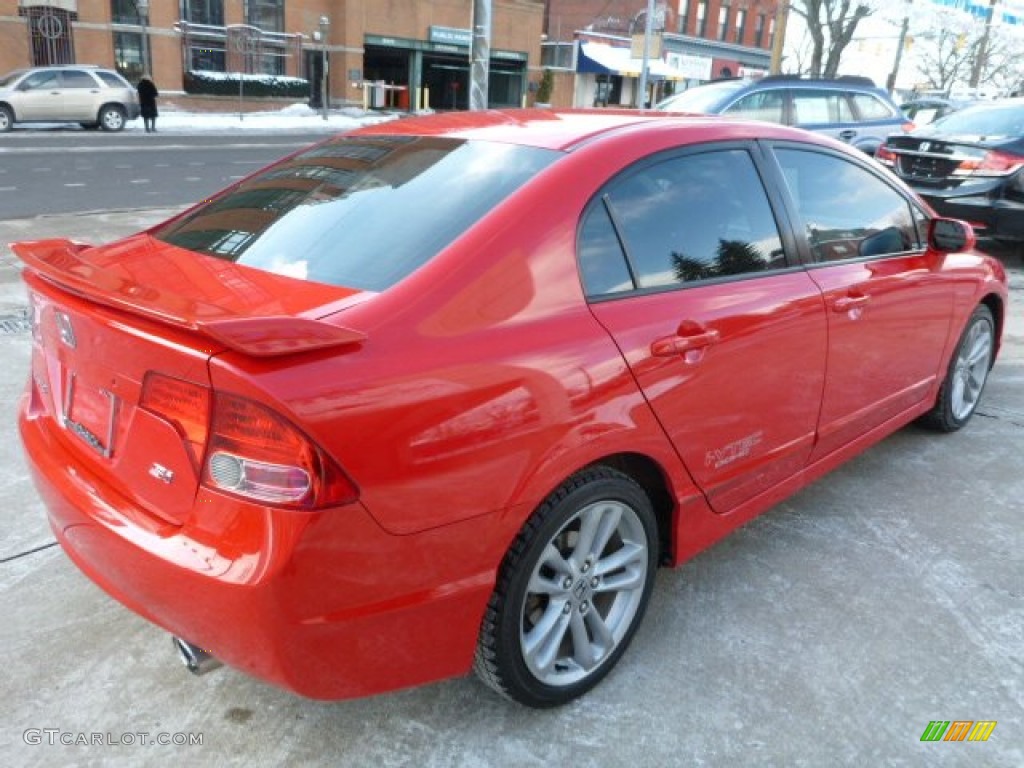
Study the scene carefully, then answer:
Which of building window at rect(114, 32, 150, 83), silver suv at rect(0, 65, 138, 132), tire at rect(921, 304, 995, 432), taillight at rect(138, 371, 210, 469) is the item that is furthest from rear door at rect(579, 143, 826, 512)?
building window at rect(114, 32, 150, 83)

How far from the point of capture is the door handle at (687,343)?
8.11 ft

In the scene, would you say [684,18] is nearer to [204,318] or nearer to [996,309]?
[996,309]

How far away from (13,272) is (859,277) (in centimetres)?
624

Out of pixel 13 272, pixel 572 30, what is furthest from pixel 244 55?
pixel 13 272

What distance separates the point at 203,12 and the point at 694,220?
1469 inches

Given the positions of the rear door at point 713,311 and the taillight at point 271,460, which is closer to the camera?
the taillight at point 271,460

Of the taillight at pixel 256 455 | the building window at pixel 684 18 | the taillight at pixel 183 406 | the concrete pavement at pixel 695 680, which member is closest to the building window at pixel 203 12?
the building window at pixel 684 18

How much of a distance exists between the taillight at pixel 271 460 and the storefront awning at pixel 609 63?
4976 cm

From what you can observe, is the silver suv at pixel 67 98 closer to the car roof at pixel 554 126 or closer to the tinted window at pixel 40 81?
the tinted window at pixel 40 81

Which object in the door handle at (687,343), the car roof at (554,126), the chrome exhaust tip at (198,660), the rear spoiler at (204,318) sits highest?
the car roof at (554,126)

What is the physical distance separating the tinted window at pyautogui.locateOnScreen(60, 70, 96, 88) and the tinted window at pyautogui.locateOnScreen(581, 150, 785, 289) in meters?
24.8

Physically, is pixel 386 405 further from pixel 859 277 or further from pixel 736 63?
pixel 736 63

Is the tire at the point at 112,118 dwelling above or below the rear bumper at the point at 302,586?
below

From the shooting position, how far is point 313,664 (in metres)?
1.93
